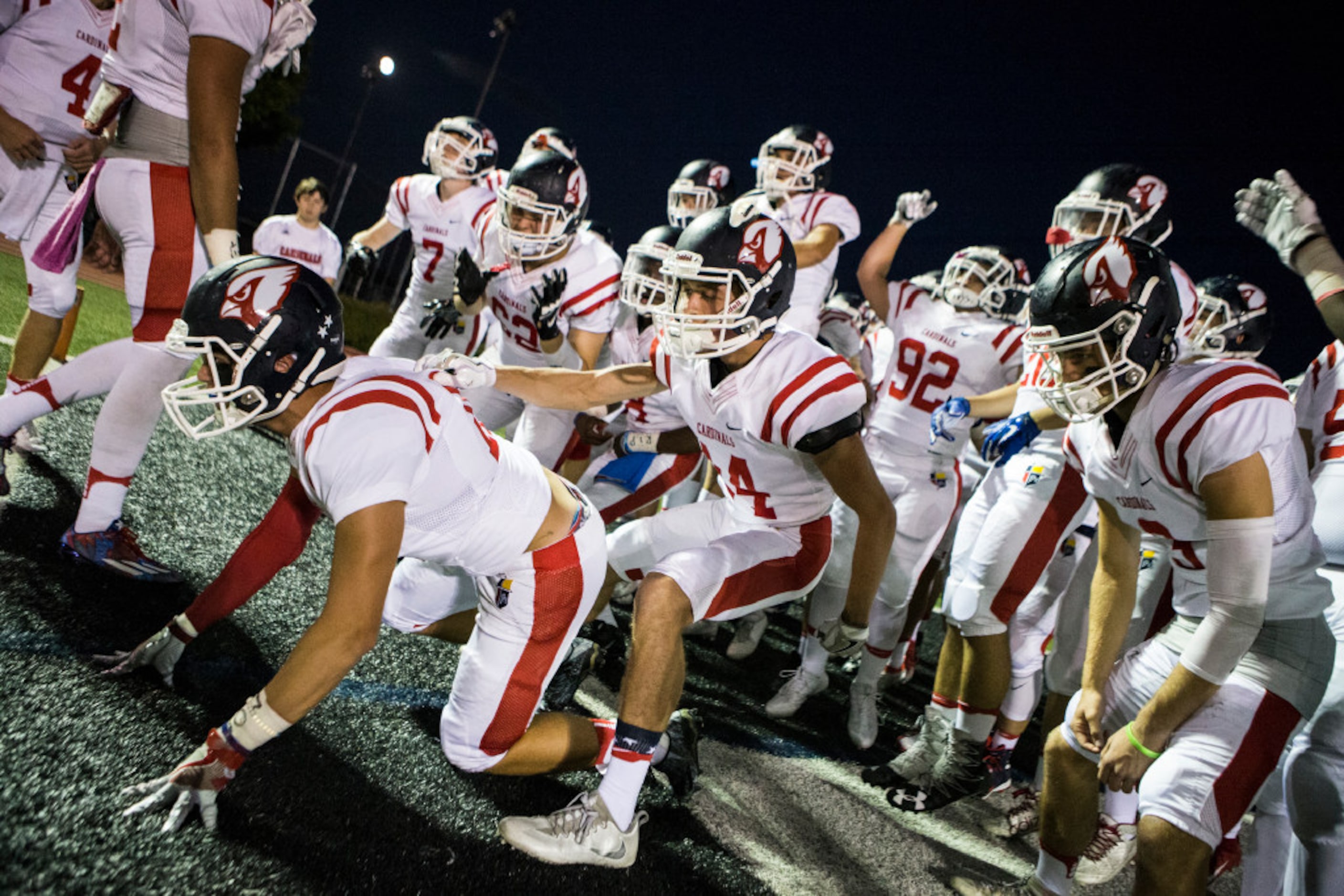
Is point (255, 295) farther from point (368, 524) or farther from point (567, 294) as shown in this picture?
point (567, 294)

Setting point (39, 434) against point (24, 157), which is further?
point (39, 434)

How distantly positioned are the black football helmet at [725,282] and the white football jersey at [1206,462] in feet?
3.57

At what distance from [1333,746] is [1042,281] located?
1.35 metres

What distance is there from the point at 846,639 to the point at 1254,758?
110 centimetres

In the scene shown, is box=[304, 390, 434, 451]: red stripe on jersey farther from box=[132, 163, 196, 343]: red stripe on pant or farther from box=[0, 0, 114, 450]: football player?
box=[0, 0, 114, 450]: football player

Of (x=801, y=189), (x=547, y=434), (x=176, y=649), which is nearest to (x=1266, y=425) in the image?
(x=176, y=649)

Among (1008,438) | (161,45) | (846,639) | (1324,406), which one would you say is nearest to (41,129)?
(161,45)

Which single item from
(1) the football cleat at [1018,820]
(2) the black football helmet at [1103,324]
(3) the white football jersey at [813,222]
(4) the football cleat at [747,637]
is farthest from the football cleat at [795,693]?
(3) the white football jersey at [813,222]

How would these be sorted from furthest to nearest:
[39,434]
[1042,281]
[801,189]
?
[801,189]
[39,434]
[1042,281]

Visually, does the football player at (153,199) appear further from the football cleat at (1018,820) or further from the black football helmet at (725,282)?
the football cleat at (1018,820)

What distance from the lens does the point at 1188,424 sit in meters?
2.17

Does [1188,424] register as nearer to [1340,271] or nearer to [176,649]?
[1340,271]

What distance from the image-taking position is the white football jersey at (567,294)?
4.56 metres

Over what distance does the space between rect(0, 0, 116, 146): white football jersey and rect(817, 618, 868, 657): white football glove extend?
3504 mm
